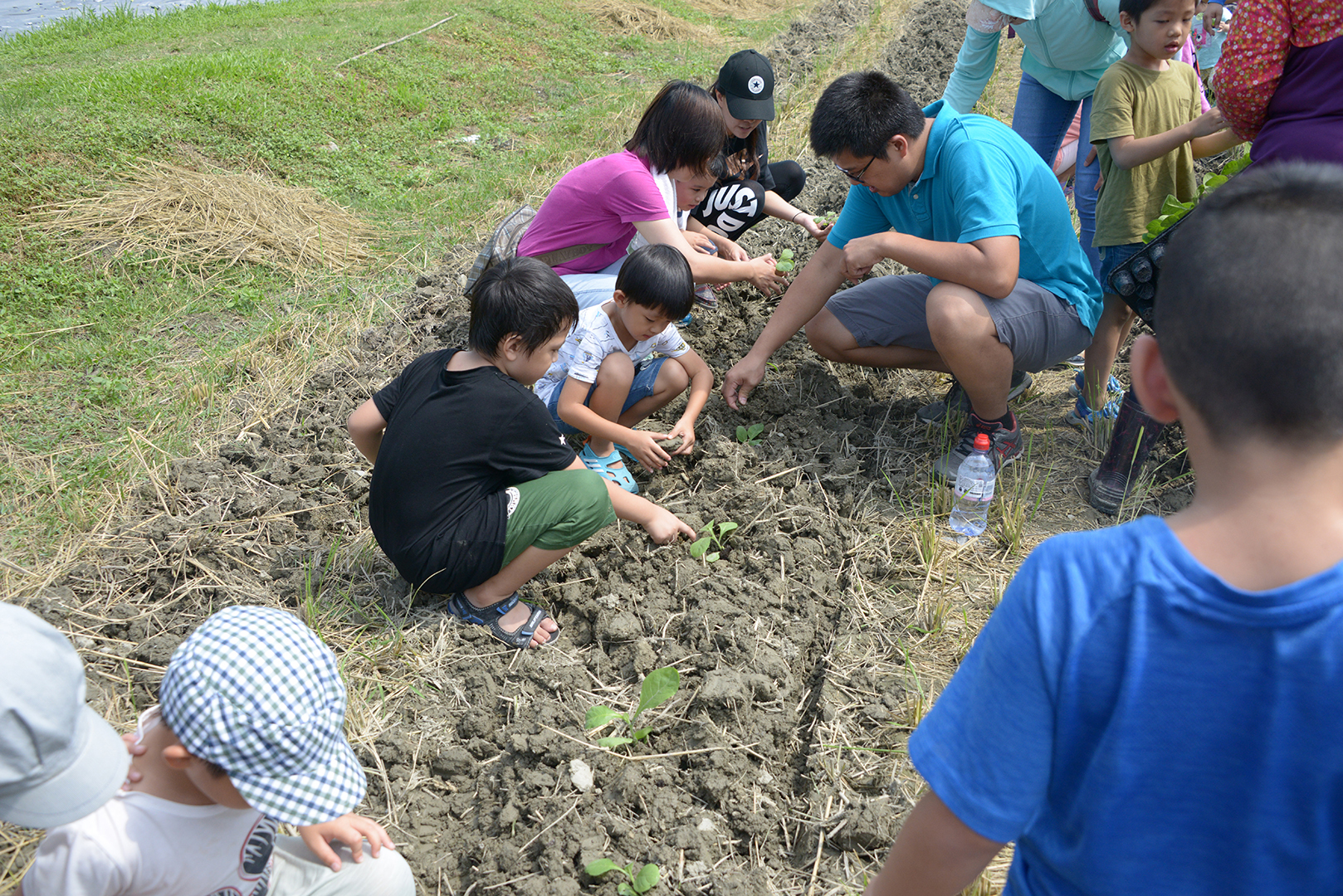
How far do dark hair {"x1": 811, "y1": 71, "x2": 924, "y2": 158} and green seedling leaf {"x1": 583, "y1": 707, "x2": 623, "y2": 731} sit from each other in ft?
6.75

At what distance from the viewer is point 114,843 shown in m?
1.48

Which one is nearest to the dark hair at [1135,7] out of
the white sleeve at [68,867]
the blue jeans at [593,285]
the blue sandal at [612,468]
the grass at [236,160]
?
the blue jeans at [593,285]

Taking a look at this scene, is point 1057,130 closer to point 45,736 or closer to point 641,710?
point 641,710

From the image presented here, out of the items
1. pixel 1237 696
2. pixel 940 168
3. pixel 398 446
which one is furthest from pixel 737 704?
pixel 940 168

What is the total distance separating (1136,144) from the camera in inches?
138

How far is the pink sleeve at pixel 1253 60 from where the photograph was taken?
103 inches

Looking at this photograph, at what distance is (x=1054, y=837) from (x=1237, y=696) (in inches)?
12.6

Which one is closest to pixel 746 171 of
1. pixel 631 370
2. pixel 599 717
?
pixel 631 370

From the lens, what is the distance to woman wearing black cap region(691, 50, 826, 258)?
441 centimetres

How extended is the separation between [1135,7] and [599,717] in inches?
131

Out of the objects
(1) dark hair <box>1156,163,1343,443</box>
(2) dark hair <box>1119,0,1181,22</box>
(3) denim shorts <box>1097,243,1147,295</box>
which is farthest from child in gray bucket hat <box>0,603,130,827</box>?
(2) dark hair <box>1119,0,1181,22</box>

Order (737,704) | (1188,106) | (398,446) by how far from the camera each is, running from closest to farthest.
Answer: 1. (737,704)
2. (398,446)
3. (1188,106)

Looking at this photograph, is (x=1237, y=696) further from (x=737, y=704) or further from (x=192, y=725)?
(x=737, y=704)

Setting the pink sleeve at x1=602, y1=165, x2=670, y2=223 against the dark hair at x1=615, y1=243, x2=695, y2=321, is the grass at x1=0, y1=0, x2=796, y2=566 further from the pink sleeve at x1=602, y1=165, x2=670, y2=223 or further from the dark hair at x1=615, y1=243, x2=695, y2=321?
the dark hair at x1=615, y1=243, x2=695, y2=321
